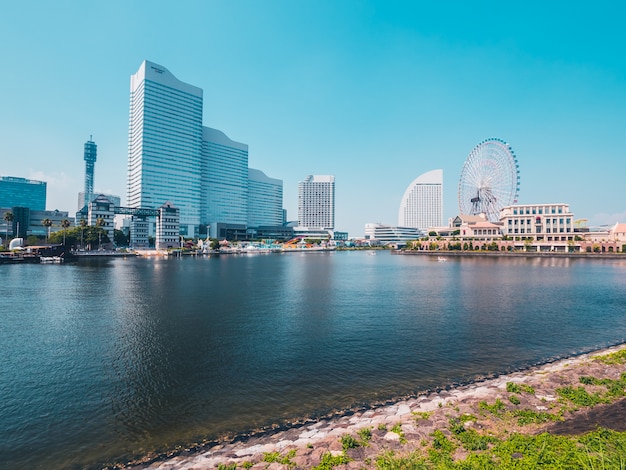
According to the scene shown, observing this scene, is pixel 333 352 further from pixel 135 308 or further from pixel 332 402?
pixel 135 308

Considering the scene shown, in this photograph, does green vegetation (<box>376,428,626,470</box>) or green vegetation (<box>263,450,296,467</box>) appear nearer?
green vegetation (<box>376,428,626,470</box>)

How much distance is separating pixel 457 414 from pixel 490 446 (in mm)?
3129

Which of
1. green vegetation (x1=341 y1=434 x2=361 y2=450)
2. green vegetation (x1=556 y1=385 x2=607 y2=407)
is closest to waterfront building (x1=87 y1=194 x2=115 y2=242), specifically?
Result: green vegetation (x1=341 y1=434 x2=361 y2=450)

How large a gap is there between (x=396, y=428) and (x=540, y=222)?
205 metres

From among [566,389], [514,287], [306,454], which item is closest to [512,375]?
[566,389]

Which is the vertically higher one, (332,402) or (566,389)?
(566,389)

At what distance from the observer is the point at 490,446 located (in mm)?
13148

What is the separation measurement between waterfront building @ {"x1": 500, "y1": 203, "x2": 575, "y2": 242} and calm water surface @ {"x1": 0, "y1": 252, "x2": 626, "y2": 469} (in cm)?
14356

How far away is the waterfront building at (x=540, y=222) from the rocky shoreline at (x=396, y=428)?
183251mm

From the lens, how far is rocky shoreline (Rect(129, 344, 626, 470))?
13.2 meters

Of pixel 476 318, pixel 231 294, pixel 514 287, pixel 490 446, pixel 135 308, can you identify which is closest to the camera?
pixel 490 446

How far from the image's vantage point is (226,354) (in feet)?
90.1

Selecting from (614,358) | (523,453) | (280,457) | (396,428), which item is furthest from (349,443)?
(614,358)

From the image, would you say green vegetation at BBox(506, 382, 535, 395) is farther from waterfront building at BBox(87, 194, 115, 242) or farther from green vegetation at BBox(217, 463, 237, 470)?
waterfront building at BBox(87, 194, 115, 242)
